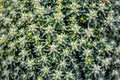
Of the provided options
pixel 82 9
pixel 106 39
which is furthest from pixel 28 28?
pixel 106 39

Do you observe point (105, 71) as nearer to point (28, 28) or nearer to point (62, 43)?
point (62, 43)

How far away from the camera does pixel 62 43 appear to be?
2354 millimetres

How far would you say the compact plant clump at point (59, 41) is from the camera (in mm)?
2355

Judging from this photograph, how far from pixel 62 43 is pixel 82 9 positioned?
1.17 feet

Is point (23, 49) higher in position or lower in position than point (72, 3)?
lower

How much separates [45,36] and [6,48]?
1.20ft

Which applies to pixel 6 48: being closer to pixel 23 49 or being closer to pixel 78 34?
pixel 23 49

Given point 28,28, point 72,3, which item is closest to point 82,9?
point 72,3

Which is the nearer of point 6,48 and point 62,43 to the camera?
point 62,43

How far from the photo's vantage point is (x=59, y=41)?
2.34 metres

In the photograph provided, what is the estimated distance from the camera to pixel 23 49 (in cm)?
239

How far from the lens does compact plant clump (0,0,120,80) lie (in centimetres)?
236

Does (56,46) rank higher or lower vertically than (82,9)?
lower

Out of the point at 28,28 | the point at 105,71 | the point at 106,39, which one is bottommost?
the point at 105,71
